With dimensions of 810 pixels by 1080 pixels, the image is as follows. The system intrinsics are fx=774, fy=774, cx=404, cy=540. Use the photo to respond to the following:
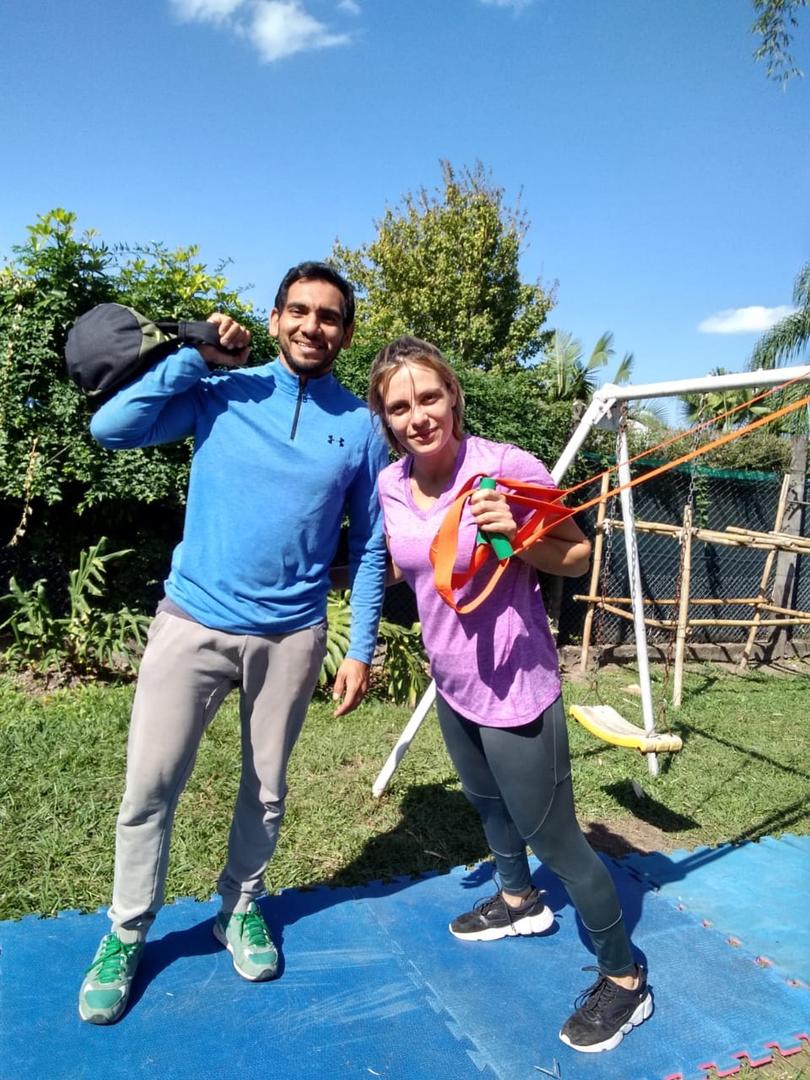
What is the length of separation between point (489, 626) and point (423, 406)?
1.98 ft

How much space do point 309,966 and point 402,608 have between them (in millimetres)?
4334

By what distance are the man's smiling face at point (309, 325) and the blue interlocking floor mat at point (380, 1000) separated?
5.91ft

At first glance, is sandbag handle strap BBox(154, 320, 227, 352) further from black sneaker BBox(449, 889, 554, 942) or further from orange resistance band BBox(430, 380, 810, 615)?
black sneaker BBox(449, 889, 554, 942)

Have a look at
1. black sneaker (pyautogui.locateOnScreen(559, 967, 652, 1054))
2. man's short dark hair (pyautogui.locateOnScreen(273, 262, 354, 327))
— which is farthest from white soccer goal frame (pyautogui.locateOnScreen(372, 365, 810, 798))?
black sneaker (pyautogui.locateOnScreen(559, 967, 652, 1054))

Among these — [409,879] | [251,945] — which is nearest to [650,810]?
[409,879]

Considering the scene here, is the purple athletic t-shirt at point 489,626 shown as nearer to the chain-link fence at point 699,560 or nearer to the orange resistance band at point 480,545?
the orange resistance band at point 480,545

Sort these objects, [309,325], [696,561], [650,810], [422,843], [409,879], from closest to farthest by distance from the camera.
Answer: [309,325]
[409,879]
[422,843]
[650,810]
[696,561]

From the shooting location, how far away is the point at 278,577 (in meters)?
2.11

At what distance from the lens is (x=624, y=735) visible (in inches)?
138

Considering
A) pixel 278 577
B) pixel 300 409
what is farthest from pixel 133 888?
pixel 300 409

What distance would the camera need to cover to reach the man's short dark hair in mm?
2145

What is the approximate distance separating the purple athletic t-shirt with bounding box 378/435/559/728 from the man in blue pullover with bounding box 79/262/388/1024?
1.00 feet

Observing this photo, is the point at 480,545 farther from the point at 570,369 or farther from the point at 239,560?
the point at 570,369

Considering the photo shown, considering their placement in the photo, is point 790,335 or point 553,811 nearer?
point 553,811
